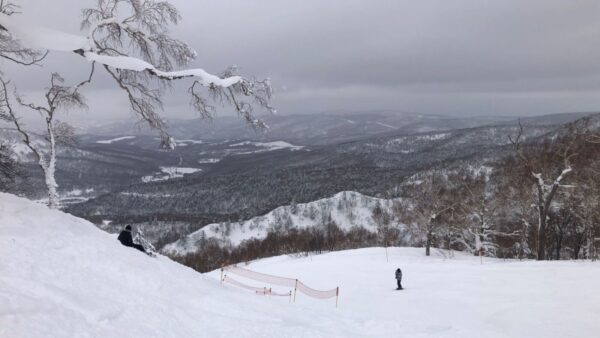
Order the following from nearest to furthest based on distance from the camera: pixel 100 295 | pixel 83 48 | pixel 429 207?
pixel 100 295 → pixel 83 48 → pixel 429 207

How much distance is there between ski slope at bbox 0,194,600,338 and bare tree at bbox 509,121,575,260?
12356 mm

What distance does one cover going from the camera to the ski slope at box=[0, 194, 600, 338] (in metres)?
7.20

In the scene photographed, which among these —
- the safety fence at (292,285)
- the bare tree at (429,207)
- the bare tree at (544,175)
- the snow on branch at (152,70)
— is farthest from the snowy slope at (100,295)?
the bare tree at (429,207)

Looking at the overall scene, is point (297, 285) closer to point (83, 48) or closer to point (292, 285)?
point (292, 285)

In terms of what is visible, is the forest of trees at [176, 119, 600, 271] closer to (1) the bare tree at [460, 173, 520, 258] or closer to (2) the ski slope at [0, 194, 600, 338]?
(1) the bare tree at [460, 173, 520, 258]

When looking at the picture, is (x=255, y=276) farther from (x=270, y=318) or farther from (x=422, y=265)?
(x=270, y=318)

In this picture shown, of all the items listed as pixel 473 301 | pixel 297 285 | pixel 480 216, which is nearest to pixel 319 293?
pixel 297 285

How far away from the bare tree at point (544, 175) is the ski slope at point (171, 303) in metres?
12.4

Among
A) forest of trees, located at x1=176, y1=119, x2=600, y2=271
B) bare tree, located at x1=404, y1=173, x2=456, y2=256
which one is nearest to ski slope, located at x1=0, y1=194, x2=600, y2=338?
forest of trees, located at x1=176, y1=119, x2=600, y2=271

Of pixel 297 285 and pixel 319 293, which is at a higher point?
pixel 319 293

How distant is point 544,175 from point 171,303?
3860 centimetres

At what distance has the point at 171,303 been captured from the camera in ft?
30.9

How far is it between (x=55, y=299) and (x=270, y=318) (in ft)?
16.7

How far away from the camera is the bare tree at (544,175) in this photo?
31.3 metres
